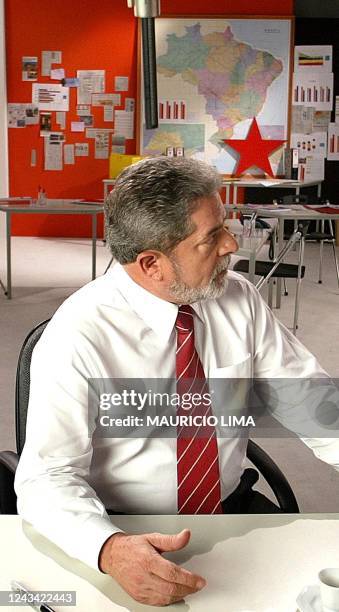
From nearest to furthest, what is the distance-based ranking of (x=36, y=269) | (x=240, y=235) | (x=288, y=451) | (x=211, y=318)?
1. (x=211, y=318)
2. (x=288, y=451)
3. (x=240, y=235)
4. (x=36, y=269)

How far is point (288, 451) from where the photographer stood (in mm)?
3662

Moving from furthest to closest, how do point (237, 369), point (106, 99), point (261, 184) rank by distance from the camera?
point (106, 99) < point (261, 184) < point (237, 369)

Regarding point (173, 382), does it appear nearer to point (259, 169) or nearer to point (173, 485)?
point (173, 485)

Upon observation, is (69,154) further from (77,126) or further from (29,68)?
(29,68)

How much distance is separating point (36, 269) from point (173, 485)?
251 inches

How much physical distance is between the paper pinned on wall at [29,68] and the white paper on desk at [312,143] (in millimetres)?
3022

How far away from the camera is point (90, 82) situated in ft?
31.1

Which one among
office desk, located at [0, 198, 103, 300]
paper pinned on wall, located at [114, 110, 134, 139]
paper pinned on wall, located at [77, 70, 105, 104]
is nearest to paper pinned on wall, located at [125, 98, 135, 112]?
paper pinned on wall, located at [114, 110, 134, 139]

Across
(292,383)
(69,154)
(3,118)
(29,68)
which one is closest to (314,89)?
(69,154)

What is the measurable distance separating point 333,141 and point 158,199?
8280 millimetres

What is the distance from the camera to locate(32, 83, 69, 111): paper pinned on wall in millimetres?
9531

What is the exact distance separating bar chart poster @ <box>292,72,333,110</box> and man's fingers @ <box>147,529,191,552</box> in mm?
8703

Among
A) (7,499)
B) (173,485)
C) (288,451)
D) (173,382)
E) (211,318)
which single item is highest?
(211,318)

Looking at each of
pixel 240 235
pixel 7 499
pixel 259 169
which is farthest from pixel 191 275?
pixel 259 169
